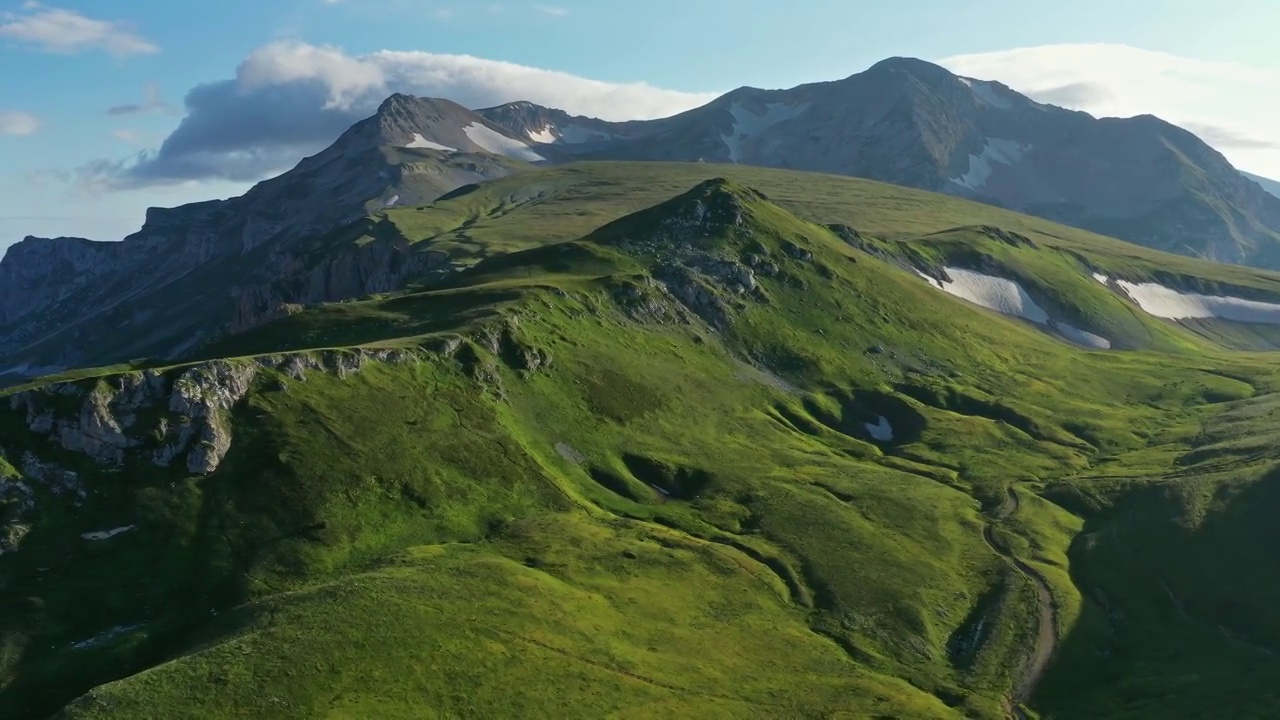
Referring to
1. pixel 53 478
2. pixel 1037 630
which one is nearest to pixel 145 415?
pixel 53 478

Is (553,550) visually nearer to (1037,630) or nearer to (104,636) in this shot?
(104,636)

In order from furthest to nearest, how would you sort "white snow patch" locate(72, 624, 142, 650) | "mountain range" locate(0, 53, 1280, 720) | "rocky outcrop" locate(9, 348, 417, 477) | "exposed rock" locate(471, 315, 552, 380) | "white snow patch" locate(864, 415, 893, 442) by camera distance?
"white snow patch" locate(864, 415, 893, 442), "exposed rock" locate(471, 315, 552, 380), "rocky outcrop" locate(9, 348, 417, 477), "mountain range" locate(0, 53, 1280, 720), "white snow patch" locate(72, 624, 142, 650)

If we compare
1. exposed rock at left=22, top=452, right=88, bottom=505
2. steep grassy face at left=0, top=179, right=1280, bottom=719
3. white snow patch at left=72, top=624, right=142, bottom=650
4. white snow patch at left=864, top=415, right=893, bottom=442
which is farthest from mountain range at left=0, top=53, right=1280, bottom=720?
white snow patch at left=864, top=415, right=893, bottom=442

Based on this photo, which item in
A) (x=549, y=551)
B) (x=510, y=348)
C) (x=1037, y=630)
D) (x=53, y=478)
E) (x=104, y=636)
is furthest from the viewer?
(x=510, y=348)

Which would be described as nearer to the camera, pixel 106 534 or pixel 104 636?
pixel 104 636

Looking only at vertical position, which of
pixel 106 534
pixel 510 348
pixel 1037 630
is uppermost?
pixel 510 348

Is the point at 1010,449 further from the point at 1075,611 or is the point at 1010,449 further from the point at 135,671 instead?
the point at 135,671

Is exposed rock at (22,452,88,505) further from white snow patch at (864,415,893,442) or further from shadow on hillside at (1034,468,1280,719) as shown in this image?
white snow patch at (864,415,893,442)

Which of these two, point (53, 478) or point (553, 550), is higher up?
point (53, 478)
